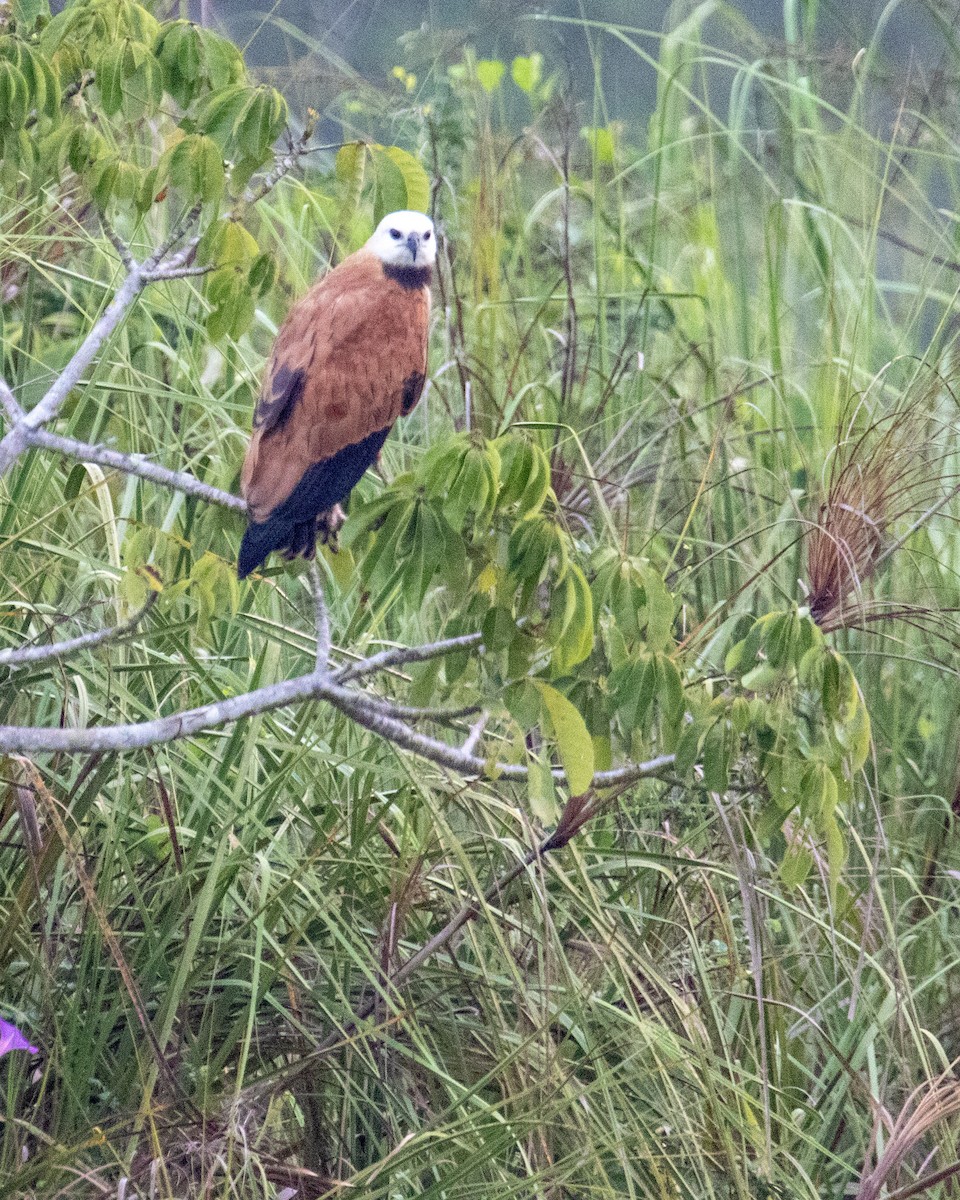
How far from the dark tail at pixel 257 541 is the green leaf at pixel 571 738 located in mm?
378

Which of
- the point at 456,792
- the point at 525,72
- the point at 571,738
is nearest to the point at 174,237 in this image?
the point at 571,738

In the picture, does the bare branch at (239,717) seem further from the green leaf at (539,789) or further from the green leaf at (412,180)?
the green leaf at (412,180)

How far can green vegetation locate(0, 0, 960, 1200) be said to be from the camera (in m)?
1.19

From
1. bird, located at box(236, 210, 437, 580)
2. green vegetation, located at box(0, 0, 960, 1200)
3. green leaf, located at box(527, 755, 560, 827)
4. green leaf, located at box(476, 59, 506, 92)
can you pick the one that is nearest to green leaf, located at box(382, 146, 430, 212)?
green vegetation, located at box(0, 0, 960, 1200)

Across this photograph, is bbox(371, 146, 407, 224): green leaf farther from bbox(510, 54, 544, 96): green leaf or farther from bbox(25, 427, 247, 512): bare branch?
bbox(510, 54, 544, 96): green leaf

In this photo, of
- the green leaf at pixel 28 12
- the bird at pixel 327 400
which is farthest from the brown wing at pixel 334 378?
the green leaf at pixel 28 12

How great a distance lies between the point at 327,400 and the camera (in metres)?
1.47

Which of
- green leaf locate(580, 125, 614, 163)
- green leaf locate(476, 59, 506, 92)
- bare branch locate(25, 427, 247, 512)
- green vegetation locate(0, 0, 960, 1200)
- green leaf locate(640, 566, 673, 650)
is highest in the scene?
green leaf locate(476, 59, 506, 92)

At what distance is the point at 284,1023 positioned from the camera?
1.79 metres

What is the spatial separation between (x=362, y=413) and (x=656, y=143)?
179 cm

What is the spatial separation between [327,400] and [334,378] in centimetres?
3

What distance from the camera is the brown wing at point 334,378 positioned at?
1429 mm

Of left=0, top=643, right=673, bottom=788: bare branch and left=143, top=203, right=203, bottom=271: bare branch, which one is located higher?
left=143, top=203, right=203, bottom=271: bare branch

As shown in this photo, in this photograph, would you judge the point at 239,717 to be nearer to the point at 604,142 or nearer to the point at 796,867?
the point at 796,867
